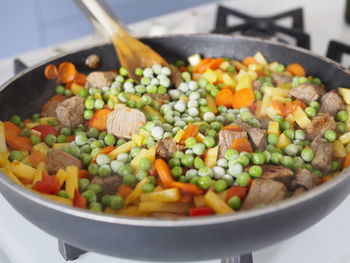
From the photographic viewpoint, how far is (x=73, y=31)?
2600 millimetres

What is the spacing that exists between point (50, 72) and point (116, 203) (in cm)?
69

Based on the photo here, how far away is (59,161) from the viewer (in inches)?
48.7

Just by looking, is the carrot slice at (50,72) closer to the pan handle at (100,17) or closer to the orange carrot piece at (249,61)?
the pan handle at (100,17)

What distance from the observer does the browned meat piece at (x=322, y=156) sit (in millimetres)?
1235

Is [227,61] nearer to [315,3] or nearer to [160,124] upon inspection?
[160,124]

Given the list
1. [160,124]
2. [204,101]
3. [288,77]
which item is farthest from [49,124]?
[288,77]

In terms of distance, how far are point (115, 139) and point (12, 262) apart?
458mm

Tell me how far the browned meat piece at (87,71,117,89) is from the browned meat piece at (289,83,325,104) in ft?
2.20

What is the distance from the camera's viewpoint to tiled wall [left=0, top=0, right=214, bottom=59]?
7.84ft

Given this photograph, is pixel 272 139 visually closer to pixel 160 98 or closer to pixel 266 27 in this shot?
pixel 160 98

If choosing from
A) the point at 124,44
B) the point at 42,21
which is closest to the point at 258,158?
the point at 124,44

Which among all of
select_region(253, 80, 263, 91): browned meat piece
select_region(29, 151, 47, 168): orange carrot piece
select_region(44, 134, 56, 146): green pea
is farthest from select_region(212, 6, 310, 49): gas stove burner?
select_region(29, 151, 47, 168): orange carrot piece

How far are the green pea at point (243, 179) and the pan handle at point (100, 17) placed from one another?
0.79m

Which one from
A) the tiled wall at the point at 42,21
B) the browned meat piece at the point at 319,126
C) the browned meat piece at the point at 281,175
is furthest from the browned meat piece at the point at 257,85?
the tiled wall at the point at 42,21
